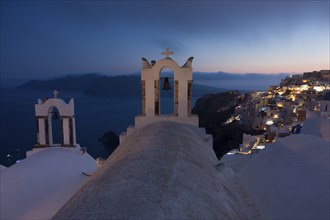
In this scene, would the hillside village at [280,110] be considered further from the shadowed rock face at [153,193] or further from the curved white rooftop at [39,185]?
the shadowed rock face at [153,193]

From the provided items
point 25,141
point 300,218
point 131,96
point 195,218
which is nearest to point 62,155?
point 300,218

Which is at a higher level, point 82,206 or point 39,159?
point 82,206

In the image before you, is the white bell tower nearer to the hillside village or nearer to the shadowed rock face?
the shadowed rock face

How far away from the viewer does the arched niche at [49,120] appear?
8789 millimetres

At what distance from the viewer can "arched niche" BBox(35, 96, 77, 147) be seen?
879cm

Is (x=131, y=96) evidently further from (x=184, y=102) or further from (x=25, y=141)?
(x=184, y=102)

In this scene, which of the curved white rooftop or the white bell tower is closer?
the curved white rooftop

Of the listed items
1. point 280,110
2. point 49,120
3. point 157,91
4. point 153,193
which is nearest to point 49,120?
point 49,120

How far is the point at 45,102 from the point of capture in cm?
881

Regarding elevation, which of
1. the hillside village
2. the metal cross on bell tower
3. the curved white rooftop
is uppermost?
the metal cross on bell tower

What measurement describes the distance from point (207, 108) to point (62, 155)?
204ft

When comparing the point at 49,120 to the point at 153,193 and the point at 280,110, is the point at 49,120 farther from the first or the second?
the point at 280,110

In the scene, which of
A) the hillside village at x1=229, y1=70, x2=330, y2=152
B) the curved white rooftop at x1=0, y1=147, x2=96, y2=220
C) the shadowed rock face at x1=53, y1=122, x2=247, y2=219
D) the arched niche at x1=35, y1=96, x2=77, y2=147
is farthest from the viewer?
the hillside village at x1=229, y1=70, x2=330, y2=152

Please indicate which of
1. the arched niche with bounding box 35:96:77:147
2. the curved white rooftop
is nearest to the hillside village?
the arched niche with bounding box 35:96:77:147
